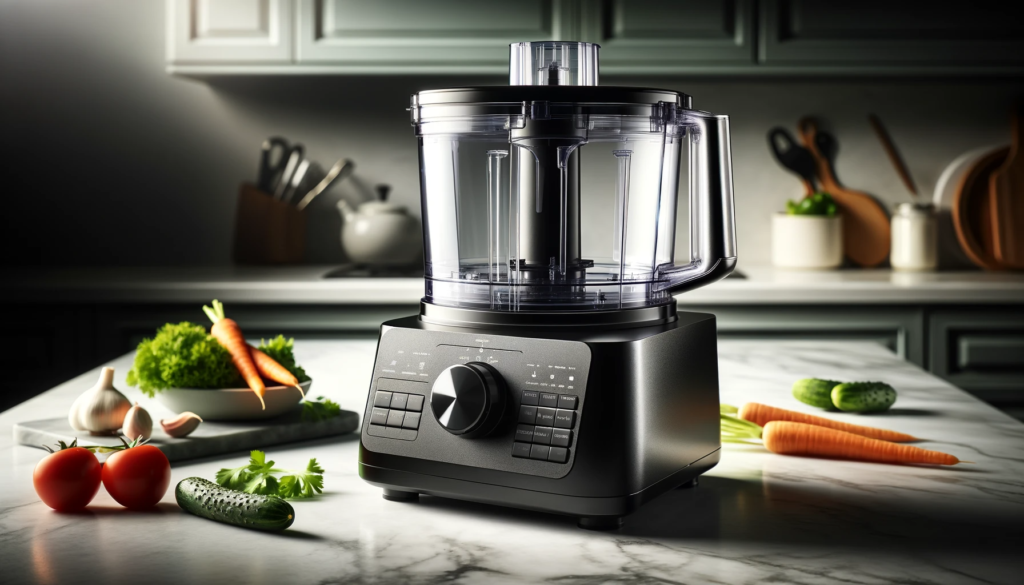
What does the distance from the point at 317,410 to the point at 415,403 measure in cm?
30

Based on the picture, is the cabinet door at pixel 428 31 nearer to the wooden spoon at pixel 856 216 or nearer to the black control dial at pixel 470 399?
the wooden spoon at pixel 856 216

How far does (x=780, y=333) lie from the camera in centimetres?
254

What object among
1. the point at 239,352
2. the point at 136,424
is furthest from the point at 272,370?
the point at 136,424

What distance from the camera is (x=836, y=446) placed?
41.0 inches

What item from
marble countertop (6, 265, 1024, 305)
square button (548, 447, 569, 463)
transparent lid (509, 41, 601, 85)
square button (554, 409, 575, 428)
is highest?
transparent lid (509, 41, 601, 85)

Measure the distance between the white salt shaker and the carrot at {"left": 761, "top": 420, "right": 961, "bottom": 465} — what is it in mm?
2050

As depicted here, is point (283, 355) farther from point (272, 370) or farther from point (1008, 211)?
point (1008, 211)

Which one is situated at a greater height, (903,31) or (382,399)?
(903,31)

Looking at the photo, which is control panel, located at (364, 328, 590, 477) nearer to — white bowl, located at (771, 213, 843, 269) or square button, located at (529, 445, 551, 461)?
square button, located at (529, 445, 551, 461)

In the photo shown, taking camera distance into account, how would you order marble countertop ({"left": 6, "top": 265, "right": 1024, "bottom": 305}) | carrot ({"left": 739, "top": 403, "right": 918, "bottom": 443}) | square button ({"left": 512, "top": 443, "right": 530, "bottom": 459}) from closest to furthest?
square button ({"left": 512, "top": 443, "right": 530, "bottom": 459}), carrot ({"left": 739, "top": 403, "right": 918, "bottom": 443}), marble countertop ({"left": 6, "top": 265, "right": 1024, "bottom": 305})

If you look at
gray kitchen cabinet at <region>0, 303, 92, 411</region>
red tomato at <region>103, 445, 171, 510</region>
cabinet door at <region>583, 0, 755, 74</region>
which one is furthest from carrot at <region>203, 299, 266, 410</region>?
cabinet door at <region>583, 0, 755, 74</region>

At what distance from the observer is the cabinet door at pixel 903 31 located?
271 centimetres

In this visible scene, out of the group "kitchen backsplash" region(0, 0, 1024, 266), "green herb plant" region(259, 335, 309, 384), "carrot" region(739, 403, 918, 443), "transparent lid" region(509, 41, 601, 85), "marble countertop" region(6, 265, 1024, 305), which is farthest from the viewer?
"kitchen backsplash" region(0, 0, 1024, 266)

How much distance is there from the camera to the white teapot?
2.86 m
